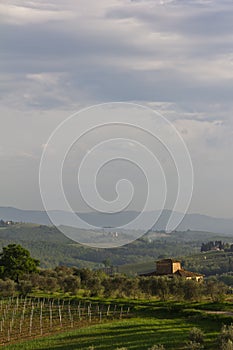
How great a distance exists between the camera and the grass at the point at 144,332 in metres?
27.7

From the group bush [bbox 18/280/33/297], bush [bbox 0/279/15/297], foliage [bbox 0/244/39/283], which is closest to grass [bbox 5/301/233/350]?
bush [bbox 18/280/33/297]

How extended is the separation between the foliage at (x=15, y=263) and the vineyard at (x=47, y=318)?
69.4ft

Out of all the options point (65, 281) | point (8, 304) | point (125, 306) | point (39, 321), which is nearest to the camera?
point (39, 321)

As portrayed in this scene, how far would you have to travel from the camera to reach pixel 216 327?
33031 millimetres

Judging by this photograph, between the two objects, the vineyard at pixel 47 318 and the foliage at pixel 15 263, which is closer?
the vineyard at pixel 47 318

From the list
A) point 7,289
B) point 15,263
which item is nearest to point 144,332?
point 7,289

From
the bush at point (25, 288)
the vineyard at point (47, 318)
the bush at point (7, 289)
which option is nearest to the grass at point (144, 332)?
the vineyard at point (47, 318)

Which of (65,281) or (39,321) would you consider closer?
(39,321)

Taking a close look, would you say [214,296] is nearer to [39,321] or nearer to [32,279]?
[39,321]

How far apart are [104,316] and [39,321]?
4.62m

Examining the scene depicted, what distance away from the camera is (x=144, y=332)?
1232 inches

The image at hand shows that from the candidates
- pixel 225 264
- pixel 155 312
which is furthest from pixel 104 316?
pixel 225 264

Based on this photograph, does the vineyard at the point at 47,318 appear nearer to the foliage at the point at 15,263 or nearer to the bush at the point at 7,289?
the bush at the point at 7,289

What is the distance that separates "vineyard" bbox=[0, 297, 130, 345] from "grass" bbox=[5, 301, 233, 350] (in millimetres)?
1778
